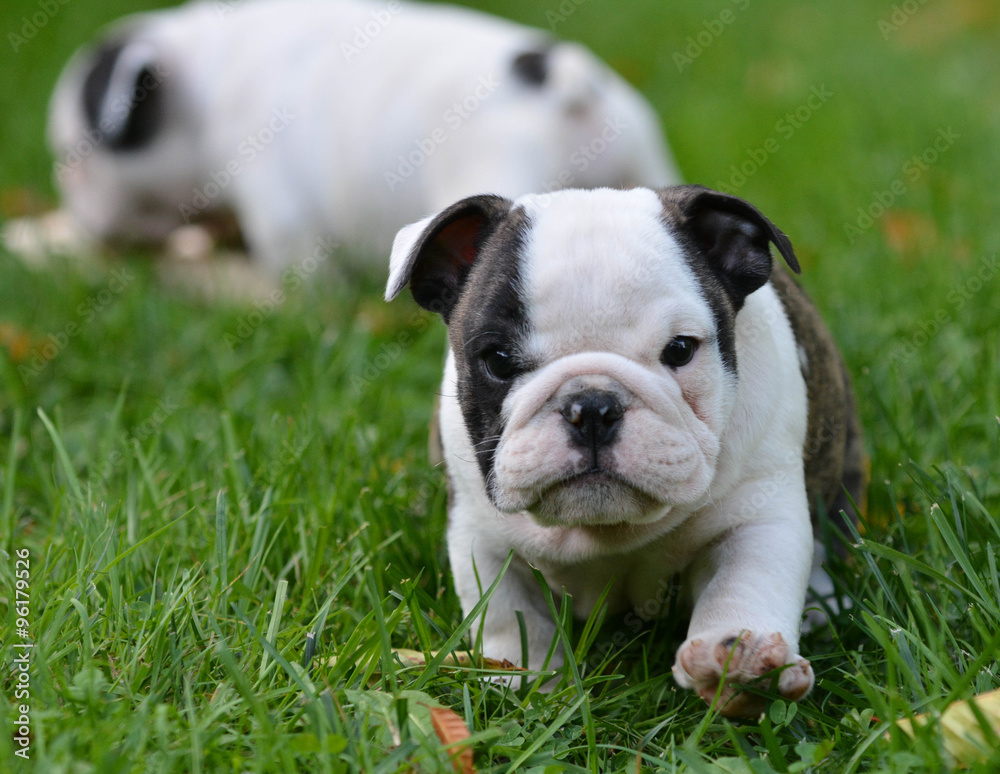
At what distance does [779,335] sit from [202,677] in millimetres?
1620

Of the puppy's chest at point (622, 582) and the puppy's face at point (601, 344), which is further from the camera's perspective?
the puppy's chest at point (622, 582)

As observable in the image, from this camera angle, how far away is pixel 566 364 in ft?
7.35

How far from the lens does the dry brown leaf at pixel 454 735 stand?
6.62 feet

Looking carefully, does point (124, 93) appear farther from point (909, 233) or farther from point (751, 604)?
point (751, 604)

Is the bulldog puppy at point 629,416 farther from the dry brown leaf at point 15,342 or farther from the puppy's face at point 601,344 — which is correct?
the dry brown leaf at point 15,342

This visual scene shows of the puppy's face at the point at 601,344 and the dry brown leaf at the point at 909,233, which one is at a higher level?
the puppy's face at the point at 601,344

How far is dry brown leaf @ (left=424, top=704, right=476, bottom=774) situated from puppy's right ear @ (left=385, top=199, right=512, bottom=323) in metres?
0.98

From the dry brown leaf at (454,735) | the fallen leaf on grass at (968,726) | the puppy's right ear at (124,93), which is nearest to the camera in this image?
the fallen leaf on grass at (968,726)

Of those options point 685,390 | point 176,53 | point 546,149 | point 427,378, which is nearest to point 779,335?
point 685,390

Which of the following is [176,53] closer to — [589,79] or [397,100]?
[397,100]

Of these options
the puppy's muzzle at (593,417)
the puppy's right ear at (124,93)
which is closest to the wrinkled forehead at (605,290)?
the puppy's muzzle at (593,417)

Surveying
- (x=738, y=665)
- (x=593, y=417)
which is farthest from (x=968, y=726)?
(x=593, y=417)

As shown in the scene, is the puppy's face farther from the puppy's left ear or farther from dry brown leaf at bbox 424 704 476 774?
dry brown leaf at bbox 424 704 476 774

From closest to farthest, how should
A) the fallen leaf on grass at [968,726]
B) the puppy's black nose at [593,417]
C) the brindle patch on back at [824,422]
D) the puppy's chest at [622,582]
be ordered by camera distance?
the fallen leaf on grass at [968,726], the puppy's black nose at [593,417], the puppy's chest at [622,582], the brindle patch on back at [824,422]
